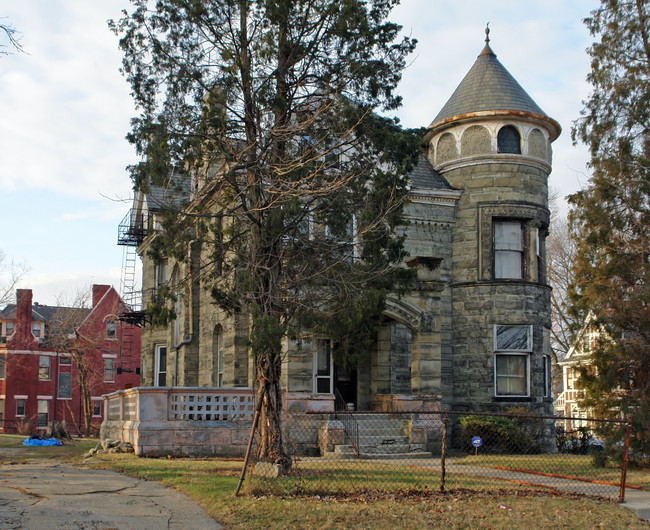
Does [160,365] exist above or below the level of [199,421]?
above

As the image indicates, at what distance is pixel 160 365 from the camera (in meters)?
29.1

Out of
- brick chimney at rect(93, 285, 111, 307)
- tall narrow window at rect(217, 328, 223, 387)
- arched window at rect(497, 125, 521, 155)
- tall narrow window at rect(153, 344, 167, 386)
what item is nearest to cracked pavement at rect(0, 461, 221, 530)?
tall narrow window at rect(217, 328, 223, 387)

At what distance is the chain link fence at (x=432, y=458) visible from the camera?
11.0 m

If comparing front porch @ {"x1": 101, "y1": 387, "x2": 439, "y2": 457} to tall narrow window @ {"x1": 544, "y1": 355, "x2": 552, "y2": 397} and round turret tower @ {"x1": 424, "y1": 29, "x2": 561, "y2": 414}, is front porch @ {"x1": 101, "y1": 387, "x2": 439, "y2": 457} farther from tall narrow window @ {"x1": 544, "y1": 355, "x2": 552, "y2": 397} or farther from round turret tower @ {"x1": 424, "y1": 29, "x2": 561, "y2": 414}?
tall narrow window @ {"x1": 544, "y1": 355, "x2": 552, "y2": 397}

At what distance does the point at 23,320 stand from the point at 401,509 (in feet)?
159

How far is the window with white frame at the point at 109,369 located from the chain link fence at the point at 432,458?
119 feet

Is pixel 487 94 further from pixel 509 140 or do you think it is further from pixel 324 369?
pixel 324 369

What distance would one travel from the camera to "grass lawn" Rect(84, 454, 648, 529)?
842cm

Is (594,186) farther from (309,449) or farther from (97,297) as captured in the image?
(97,297)

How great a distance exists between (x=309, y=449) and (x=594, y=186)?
909 cm

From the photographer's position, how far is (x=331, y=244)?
13.3 m

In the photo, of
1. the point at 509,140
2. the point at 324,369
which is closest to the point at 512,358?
the point at 324,369

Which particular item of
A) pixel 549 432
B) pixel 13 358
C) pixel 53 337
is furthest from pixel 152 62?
pixel 13 358

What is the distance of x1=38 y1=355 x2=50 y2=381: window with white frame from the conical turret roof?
37623 millimetres
